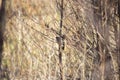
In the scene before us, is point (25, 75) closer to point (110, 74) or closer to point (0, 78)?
point (0, 78)

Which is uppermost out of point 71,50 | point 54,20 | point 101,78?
point 54,20

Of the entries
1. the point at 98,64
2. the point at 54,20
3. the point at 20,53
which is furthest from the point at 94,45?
the point at 20,53

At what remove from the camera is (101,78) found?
367cm

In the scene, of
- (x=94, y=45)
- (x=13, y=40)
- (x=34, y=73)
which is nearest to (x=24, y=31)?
(x=13, y=40)

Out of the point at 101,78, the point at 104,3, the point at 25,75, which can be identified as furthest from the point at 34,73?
the point at 104,3

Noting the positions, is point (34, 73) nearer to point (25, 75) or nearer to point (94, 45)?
point (25, 75)

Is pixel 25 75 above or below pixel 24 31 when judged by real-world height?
below

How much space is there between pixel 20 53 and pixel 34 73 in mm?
202

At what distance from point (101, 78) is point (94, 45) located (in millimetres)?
276

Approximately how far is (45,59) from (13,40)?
1.02ft

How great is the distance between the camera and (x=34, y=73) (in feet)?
12.1

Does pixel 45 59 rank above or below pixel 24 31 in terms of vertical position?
below

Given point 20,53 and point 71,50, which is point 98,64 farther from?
point 20,53

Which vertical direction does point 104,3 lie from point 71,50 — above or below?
above
